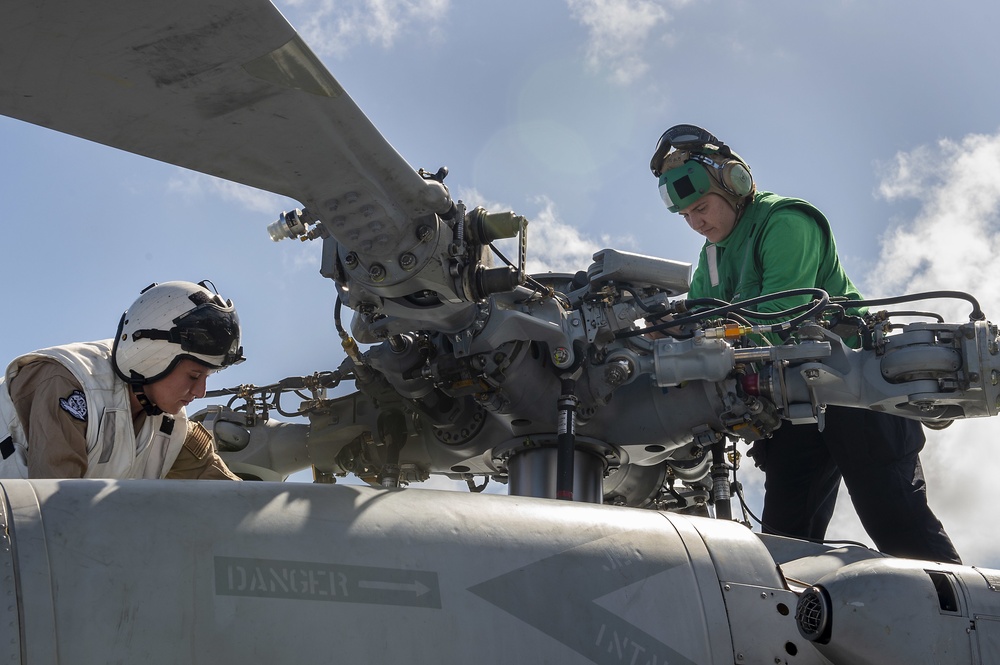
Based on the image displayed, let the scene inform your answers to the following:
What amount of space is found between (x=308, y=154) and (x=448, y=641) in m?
2.01

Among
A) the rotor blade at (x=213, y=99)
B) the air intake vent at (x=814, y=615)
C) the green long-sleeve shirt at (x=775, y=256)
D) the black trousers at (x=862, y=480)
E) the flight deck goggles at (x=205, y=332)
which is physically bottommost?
the air intake vent at (x=814, y=615)

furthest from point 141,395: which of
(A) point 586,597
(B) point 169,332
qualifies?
(A) point 586,597

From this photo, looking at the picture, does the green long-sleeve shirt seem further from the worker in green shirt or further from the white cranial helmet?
the white cranial helmet

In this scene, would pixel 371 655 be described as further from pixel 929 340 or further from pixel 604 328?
pixel 929 340

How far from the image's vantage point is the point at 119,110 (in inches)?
165

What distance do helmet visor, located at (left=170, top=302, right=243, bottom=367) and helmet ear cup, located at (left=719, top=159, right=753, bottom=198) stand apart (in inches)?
136

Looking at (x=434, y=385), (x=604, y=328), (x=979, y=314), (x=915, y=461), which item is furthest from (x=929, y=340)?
(x=434, y=385)

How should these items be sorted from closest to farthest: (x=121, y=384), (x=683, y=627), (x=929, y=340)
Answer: (x=683, y=627) < (x=121, y=384) < (x=929, y=340)

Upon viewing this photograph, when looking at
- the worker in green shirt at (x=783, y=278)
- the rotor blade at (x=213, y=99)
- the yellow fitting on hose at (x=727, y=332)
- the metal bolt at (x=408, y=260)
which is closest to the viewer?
the rotor blade at (x=213, y=99)

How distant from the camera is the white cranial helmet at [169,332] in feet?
16.7

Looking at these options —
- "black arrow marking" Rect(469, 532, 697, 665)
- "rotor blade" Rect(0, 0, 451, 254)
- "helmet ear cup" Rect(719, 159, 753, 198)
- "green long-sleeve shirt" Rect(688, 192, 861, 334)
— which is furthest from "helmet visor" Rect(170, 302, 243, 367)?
"helmet ear cup" Rect(719, 159, 753, 198)

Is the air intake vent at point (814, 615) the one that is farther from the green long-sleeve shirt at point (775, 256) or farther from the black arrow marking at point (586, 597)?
the green long-sleeve shirt at point (775, 256)

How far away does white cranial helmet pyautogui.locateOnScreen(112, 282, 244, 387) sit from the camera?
5.10m

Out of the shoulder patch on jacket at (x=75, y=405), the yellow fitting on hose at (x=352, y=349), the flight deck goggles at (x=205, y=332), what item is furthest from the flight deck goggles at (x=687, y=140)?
A: the shoulder patch on jacket at (x=75, y=405)
